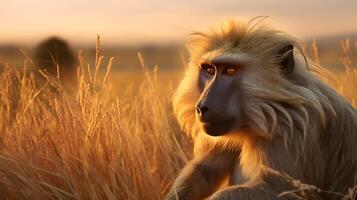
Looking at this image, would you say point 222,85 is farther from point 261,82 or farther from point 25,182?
point 25,182

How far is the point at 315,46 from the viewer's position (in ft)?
22.8

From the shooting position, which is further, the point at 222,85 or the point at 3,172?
the point at 3,172

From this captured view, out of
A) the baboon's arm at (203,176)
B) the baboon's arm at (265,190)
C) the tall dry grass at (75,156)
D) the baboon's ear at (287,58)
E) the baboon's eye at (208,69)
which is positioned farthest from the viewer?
the tall dry grass at (75,156)

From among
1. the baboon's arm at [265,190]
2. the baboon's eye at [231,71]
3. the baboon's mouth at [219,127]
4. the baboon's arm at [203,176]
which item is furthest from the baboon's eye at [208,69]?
the baboon's arm at [265,190]

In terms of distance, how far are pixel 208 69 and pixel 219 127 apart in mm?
430

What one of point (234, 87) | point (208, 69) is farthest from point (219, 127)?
point (208, 69)

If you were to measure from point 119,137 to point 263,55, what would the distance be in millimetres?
1163

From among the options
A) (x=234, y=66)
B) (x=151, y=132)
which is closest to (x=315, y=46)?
(x=151, y=132)

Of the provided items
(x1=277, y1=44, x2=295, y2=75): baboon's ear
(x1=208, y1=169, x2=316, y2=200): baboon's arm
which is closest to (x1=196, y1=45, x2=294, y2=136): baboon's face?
(x1=277, y1=44, x2=295, y2=75): baboon's ear

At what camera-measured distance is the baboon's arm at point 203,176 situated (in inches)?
187

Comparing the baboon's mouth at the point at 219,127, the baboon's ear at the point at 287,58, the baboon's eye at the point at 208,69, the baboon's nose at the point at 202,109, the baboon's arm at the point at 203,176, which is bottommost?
the baboon's arm at the point at 203,176

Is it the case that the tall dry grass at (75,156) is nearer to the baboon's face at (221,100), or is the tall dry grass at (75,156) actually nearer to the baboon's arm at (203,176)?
the baboon's arm at (203,176)

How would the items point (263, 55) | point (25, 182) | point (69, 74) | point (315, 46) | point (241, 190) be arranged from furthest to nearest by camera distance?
1. point (315, 46)
2. point (69, 74)
3. point (25, 182)
4. point (263, 55)
5. point (241, 190)

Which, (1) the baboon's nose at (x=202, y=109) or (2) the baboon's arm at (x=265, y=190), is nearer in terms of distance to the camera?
(2) the baboon's arm at (x=265, y=190)
